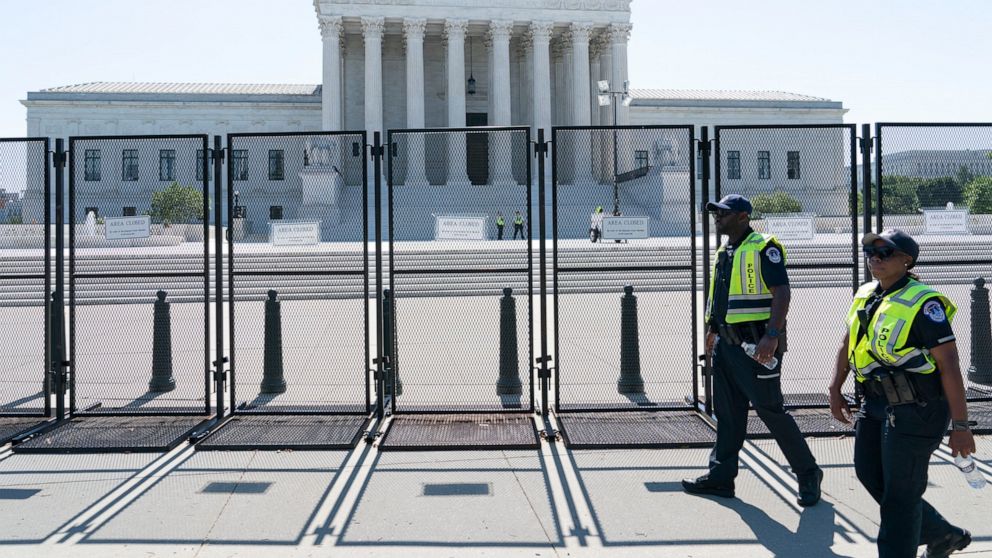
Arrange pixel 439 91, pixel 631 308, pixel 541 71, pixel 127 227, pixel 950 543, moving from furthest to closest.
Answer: pixel 439 91, pixel 541 71, pixel 631 308, pixel 127 227, pixel 950 543

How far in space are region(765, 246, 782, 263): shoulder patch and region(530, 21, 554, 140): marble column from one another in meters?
51.3

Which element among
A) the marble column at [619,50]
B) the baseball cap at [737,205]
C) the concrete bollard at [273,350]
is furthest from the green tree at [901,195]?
the marble column at [619,50]

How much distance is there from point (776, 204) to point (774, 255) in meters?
3.61

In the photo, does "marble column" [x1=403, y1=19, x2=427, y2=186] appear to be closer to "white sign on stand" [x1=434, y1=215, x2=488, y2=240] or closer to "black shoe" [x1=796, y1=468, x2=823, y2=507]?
"white sign on stand" [x1=434, y1=215, x2=488, y2=240]

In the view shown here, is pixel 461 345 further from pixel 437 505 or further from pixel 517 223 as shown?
pixel 437 505

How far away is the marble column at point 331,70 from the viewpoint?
5453cm

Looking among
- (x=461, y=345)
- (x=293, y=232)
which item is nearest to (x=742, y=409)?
(x=293, y=232)

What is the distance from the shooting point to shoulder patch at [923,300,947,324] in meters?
3.93

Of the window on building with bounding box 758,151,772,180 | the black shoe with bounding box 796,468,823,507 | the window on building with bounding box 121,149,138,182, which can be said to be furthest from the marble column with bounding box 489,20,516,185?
the black shoe with bounding box 796,468,823,507

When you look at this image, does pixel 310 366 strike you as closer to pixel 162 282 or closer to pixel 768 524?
pixel 768 524

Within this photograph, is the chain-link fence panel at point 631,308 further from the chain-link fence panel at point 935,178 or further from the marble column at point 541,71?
the marble column at point 541,71

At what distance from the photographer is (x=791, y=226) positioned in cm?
A: 836

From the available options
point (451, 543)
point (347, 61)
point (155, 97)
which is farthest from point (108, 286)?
point (155, 97)

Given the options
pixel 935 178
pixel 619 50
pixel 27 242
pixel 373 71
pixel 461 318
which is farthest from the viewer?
pixel 619 50
